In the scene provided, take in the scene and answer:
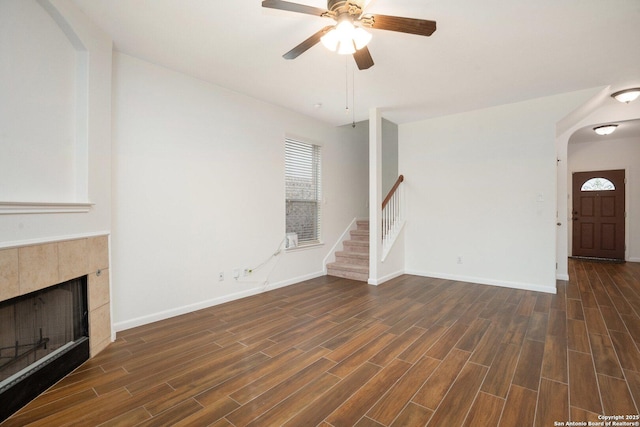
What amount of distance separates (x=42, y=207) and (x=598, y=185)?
997 cm

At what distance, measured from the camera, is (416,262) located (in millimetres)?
5395

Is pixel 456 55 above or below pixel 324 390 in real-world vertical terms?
above

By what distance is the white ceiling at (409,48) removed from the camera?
229cm

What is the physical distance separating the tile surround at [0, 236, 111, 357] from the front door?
376 inches

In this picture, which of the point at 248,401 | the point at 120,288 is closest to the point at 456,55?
the point at 248,401

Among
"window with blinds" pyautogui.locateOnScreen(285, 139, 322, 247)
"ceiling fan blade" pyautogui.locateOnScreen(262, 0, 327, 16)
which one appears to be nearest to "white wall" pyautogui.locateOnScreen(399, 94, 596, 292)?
"window with blinds" pyautogui.locateOnScreen(285, 139, 322, 247)

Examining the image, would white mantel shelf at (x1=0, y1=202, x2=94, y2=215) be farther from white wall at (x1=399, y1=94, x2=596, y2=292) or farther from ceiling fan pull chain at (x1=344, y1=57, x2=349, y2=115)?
white wall at (x1=399, y1=94, x2=596, y2=292)

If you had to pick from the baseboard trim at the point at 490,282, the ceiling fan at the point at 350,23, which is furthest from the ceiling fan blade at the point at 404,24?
the baseboard trim at the point at 490,282

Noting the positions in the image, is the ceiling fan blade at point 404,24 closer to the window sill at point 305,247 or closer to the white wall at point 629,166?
the window sill at point 305,247

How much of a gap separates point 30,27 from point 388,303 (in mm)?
4195

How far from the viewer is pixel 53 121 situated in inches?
85.2

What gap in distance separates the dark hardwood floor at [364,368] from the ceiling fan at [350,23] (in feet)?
8.06

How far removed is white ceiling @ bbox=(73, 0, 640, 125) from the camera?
90.0 inches

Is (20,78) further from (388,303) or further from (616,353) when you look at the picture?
(616,353)
